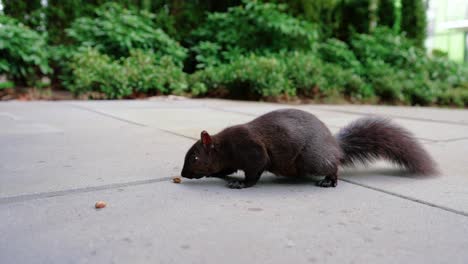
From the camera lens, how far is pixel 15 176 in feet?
8.00

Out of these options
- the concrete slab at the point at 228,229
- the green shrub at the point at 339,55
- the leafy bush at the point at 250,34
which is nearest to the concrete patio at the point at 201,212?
the concrete slab at the point at 228,229

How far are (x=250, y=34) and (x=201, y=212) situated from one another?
8.69 m

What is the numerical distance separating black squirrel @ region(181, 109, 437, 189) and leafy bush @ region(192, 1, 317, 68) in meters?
7.22

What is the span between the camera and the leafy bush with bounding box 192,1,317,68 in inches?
384

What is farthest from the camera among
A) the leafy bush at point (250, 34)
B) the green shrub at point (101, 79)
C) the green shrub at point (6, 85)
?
the leafy bush at point (250, 34)

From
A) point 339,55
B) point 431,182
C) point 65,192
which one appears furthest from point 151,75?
point 431,182

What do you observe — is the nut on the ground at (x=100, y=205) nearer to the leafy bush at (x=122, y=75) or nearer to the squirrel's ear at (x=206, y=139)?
the squirrel's ear at (x=206, y=139)

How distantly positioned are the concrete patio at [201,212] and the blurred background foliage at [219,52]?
4.76m

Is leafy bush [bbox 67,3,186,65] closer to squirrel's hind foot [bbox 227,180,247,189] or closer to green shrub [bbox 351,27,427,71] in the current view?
green shrub [bbox 351,27,427,71]

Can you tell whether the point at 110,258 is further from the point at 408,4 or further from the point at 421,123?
the point at 408,4

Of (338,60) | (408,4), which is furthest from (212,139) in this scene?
(408,4)

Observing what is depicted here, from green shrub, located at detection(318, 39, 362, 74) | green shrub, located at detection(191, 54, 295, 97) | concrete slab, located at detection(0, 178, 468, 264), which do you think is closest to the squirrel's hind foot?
concrete slab, located at detection(0, 178, 468, 264)

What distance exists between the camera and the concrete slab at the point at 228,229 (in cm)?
145

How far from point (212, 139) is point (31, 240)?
46.3 inches
